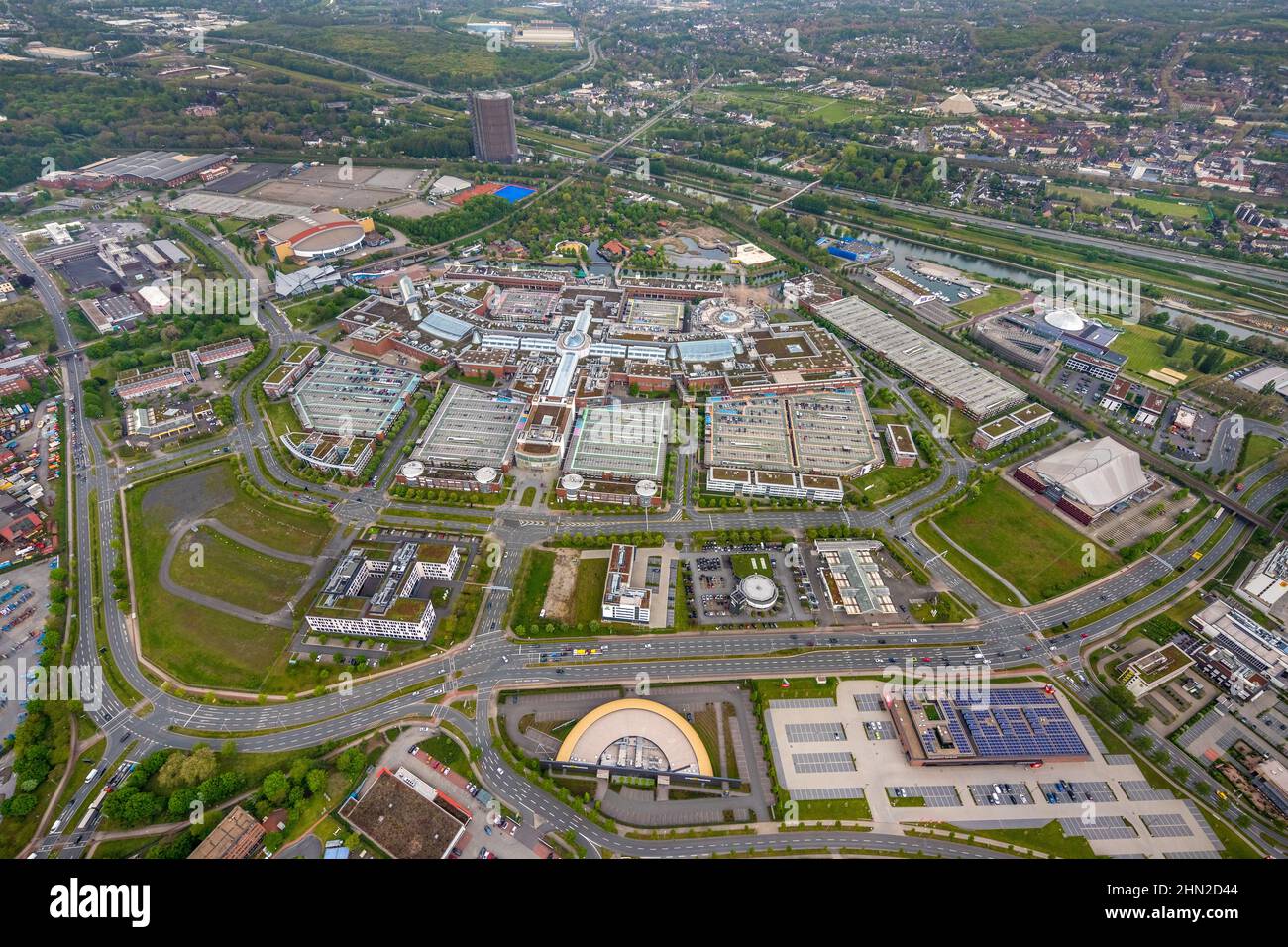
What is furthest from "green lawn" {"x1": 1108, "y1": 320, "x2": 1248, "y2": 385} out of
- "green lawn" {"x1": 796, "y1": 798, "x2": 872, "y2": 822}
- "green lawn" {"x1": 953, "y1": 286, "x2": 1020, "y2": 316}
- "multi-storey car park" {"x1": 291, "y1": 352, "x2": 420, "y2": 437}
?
"multi-storey car park" {"x1": 291, "y1": 352, "x2": 420, "y2": 437}

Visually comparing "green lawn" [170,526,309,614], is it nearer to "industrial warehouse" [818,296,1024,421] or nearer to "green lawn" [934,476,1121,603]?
"green lawn" [934,476,1121,603]

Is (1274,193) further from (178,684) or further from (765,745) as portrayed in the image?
(178,684)

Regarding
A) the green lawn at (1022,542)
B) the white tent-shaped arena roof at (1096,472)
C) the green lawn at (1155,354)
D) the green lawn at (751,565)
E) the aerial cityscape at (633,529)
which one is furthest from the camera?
the green lawn at (1155,354)

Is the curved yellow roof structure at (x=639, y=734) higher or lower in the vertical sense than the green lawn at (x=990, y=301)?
lower

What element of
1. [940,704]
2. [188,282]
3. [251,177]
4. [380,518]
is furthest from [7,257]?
[940,704]

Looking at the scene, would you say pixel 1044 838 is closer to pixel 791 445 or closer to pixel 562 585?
pixel 562 585

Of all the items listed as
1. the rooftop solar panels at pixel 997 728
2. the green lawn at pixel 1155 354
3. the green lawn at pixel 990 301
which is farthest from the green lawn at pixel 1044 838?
the green lawn at pixel 990 301

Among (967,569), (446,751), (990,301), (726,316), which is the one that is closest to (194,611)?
(446,751)

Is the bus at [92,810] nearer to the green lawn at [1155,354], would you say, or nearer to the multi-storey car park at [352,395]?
the multi-storey car park at [352,395]
